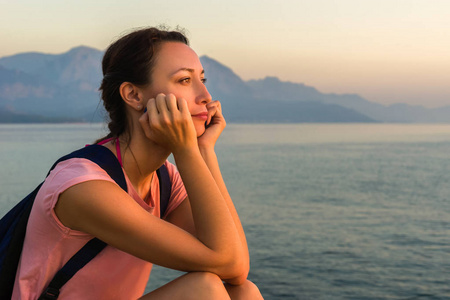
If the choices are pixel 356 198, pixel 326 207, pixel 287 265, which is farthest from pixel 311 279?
pixel 356 198

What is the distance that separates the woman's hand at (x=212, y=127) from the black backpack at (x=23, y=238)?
2.74 feet

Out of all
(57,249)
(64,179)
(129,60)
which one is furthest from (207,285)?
(129,60)

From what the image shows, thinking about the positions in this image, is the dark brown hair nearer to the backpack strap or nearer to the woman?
the woman

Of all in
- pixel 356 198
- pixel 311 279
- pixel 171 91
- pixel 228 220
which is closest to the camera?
pixel 228 220

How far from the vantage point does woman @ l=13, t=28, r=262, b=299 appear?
8.16 ft

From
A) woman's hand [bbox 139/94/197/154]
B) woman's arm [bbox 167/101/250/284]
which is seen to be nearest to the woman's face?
woman's hand [bbox 139/94/197/154]

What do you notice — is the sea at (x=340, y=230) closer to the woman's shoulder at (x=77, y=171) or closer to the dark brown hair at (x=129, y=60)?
the dark brown hair at (x=129, y=60)

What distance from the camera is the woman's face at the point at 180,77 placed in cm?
293

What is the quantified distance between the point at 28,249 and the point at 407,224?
16919mm

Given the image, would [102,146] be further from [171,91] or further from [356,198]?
[356,198]

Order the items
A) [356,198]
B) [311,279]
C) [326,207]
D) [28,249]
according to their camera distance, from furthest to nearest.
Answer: [356,198]
[326,207]
[311,279]
[28,249]

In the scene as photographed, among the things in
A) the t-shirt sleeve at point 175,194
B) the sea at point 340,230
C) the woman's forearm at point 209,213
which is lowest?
the sea at point 340,230

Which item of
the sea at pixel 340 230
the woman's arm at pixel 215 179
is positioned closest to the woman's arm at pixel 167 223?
the woman's arm at pixel 215 179

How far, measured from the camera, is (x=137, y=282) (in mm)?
2984
